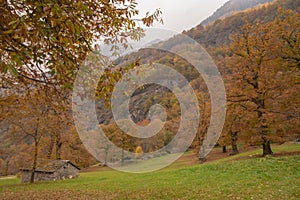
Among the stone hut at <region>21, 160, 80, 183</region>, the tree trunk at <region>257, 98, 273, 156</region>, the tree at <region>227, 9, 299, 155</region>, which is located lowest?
the stone hut at <region>21, 160, 80, 183</region>

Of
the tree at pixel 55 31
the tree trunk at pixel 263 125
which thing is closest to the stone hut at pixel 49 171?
the tree trunk at pixel 263 125

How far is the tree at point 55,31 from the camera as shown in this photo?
3.38m

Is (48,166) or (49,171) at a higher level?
(48,166)

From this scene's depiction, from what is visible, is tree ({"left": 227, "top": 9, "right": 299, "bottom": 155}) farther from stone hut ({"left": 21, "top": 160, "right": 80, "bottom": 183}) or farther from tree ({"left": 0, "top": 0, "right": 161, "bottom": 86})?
stone hut ({"left": 21, "top": 160, "right": 80, "bottom": 183})

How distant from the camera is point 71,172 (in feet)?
104

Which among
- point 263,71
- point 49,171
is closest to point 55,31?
point 263,71

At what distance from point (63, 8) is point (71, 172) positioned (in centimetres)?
3094

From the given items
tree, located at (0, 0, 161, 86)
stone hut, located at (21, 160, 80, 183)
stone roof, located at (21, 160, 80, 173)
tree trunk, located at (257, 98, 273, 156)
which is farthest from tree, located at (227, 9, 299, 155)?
stone hut, located at (21, 160, 80, 183)

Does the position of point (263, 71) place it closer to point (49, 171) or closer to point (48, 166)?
point (49, 171)

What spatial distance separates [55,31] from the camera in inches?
150

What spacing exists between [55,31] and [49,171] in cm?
2762

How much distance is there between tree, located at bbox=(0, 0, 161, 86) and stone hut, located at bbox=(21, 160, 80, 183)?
2493 centimetres

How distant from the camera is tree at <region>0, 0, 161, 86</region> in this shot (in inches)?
133

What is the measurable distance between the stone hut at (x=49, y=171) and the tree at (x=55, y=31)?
81.8 ft
